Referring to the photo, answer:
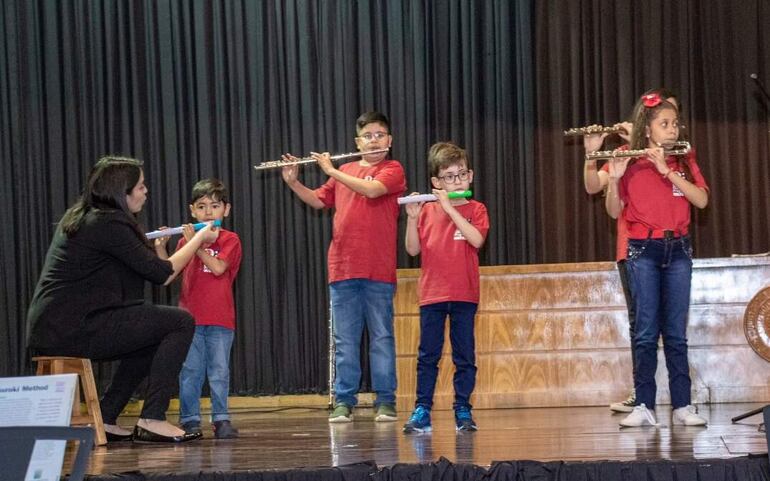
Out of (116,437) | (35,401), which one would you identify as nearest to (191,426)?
(116,437)

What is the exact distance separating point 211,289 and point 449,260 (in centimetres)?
107

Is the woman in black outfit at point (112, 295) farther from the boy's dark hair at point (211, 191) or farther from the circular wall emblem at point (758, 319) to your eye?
the circular wall emblem at point (758, 319)

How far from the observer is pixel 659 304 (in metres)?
4.08

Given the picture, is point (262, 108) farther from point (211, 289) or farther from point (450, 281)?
point (450, 281)

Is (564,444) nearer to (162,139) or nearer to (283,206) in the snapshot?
(283,206)

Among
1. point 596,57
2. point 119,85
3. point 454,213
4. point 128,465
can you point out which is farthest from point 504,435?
point 119,85

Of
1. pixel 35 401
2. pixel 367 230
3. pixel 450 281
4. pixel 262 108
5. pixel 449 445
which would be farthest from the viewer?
pixel 262 108

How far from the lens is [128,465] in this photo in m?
3.37

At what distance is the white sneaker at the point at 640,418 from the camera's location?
4.02 metres

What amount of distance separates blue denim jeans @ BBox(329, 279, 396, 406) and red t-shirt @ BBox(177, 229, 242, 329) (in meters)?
0.53

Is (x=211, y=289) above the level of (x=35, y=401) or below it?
above

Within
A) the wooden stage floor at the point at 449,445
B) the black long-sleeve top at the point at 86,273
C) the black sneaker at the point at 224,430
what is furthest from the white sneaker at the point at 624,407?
the black long-sleeve top at the point at 86,273

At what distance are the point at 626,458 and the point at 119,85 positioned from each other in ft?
14.2

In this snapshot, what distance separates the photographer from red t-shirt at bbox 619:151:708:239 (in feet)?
13.3
